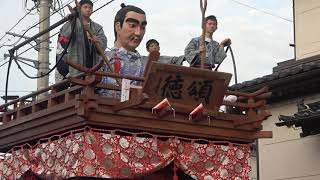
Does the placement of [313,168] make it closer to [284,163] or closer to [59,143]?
[284,163]

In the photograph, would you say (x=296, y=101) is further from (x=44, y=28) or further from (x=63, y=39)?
(x=44, y=28)

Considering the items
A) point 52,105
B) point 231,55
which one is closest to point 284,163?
point 231,55

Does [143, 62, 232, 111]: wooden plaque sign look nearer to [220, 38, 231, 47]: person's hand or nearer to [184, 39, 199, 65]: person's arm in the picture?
[184, 39, 199, 65]: person's arm

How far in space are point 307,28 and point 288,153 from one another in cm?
208

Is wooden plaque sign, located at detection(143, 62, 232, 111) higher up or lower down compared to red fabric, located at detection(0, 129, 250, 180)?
higher up

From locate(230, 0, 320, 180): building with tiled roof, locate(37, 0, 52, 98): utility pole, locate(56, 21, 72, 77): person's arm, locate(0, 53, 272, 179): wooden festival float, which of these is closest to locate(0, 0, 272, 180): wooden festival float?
locate(0, 53, 272, 179): wooden festival float

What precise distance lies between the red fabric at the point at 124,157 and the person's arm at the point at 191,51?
3.95 feet

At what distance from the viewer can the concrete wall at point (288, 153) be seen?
8859 mm

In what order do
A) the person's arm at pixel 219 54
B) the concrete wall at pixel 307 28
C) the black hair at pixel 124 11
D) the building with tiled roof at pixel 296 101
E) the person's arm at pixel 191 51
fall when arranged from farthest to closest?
the concrete wall at pixel 307 28 → the building with tiled roof at pixel 296 101 → the person's arm at pixel 219 54 → the person's arm at pixel 191 51 → the black hair at pixel 124 11

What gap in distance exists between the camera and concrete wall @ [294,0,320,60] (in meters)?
9.52

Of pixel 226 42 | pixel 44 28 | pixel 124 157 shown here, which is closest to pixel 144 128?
pixel 124 157

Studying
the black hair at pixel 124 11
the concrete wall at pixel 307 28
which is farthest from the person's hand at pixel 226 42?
the concrete wall at pixel 307 28

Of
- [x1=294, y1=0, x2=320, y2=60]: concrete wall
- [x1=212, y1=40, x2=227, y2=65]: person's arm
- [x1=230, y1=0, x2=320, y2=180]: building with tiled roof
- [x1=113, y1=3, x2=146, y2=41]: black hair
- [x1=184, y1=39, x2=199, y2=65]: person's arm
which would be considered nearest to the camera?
[x1=113, y1=3, x2=146, y2=41]: black hair

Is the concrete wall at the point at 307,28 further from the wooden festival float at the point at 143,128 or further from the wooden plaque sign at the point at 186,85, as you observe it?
the wooden plaque sign at the point at 186,85
